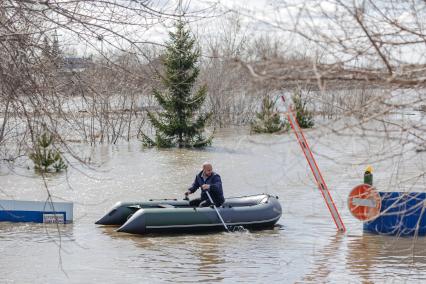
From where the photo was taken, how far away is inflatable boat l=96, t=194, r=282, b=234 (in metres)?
13.4

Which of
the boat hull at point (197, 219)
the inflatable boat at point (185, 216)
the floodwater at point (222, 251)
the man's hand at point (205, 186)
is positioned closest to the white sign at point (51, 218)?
the floodwater at point (222, 251)

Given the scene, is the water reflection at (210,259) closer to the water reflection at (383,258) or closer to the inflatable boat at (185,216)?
the inflatable boat at (185,216)

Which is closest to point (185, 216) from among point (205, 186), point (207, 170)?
point (205, 186)

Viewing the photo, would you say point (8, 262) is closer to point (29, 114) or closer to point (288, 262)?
point (288, 262)

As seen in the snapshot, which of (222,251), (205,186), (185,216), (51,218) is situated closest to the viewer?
(222,251)

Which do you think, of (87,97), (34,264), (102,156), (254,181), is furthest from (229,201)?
(102,156)

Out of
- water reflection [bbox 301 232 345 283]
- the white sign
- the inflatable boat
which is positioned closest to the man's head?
the inflatable boat

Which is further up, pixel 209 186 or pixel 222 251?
pixel 209 186

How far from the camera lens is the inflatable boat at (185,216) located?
13398 millimetres

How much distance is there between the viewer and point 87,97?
6418 millimetres

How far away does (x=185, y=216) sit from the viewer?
44.3 feet

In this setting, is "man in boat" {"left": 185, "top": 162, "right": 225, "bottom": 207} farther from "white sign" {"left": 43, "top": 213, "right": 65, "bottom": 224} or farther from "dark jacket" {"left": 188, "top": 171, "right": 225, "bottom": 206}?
"white sign" {"left": 43, "top": 213, "right": 65, "bottom": 224}

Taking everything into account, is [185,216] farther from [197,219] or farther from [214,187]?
[214,187]

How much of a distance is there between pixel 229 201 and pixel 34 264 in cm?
467
